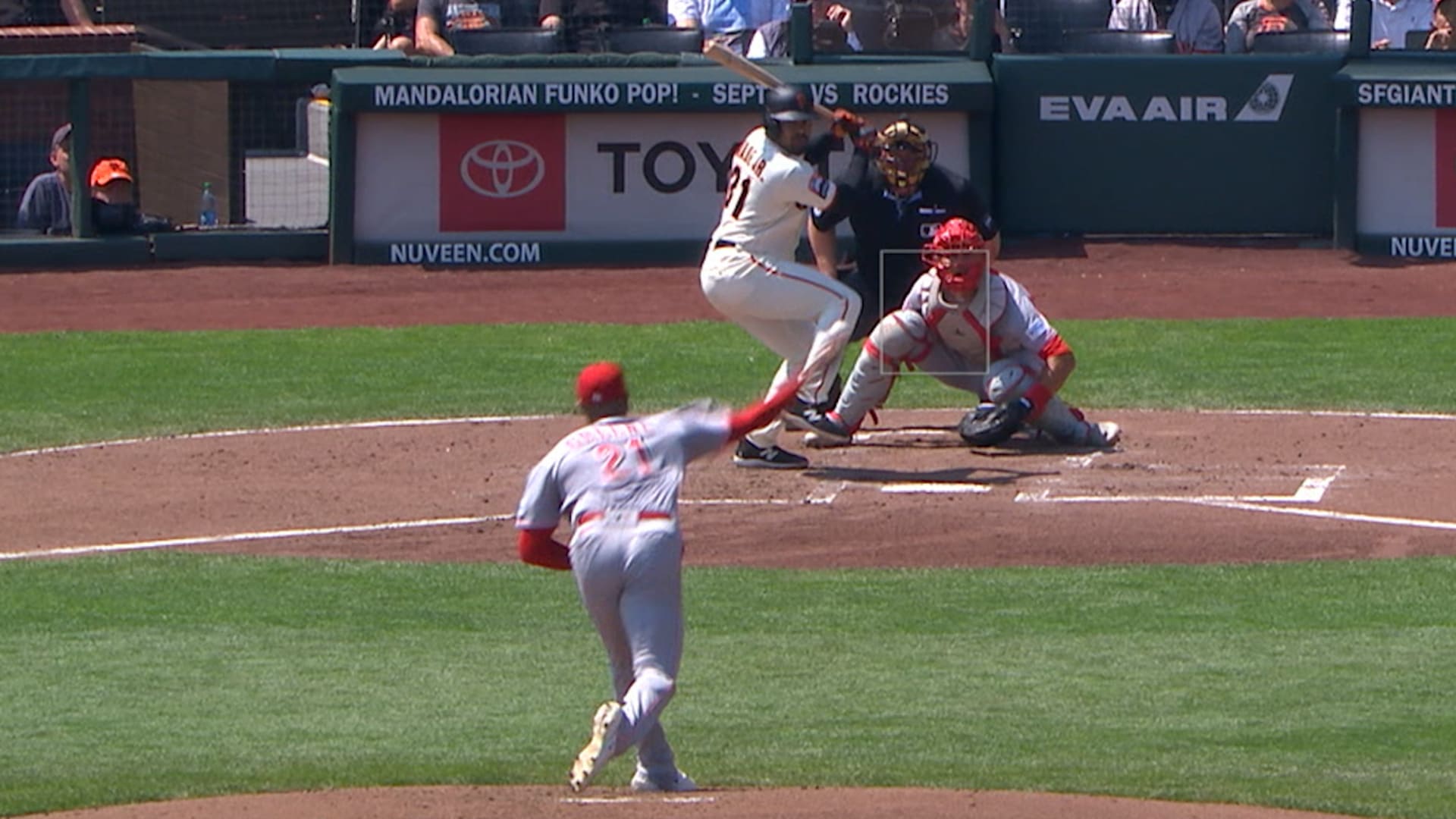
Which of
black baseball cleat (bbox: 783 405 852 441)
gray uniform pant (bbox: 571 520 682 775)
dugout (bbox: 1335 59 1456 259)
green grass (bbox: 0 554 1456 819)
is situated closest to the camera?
gray uniform pant (bbox: 571 520 682 775)

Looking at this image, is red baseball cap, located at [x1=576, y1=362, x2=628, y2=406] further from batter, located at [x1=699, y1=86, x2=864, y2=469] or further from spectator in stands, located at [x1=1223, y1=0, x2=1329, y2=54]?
spectator in stands, located at [x1=1223, y1=0, x2=1329, y2=54]

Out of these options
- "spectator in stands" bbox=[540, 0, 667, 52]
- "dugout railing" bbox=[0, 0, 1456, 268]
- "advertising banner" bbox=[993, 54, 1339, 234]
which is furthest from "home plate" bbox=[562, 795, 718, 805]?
"spectator in stands" bbox=[540, 0, 667, 52]

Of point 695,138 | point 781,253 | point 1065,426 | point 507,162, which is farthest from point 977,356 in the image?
point 507,162

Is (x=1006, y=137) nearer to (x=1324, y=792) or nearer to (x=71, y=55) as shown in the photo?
(x=71, y=55)

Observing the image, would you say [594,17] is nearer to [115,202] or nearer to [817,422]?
[115,202]

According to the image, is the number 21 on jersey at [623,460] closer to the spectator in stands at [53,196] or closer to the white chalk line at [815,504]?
the white chalk line at [815,504]

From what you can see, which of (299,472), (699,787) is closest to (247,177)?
(299,472)

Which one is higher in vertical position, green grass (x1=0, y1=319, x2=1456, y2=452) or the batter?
the batter
